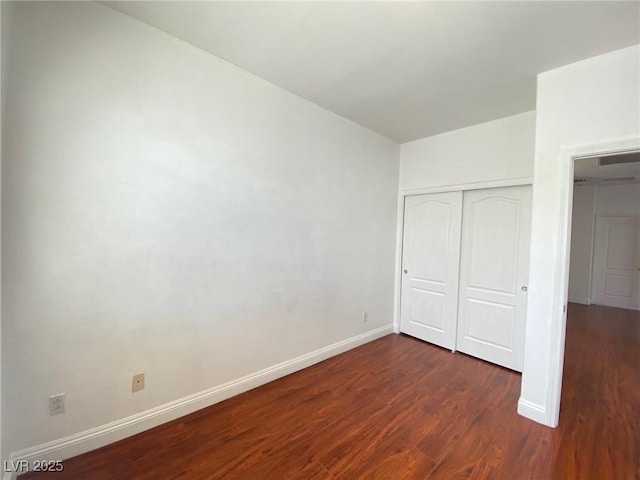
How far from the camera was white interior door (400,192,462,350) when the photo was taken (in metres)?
3.42

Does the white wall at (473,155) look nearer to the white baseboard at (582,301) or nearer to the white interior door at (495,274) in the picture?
the white interior door at (495,274)

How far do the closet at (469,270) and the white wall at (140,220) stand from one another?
164 centimetres

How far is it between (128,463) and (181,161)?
1.97 m

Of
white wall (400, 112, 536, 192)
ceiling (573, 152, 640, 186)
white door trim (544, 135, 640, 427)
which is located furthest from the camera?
ceiling (573, 152, 640, 186)

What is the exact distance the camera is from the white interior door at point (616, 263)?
5.73 m

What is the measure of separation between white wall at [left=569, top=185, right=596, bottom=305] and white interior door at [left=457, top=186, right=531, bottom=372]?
473 cm

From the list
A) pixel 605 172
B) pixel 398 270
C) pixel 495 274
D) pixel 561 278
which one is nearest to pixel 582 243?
pixel 605 172

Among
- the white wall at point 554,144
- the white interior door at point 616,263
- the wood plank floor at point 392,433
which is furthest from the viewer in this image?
the white interior door at point 616,263

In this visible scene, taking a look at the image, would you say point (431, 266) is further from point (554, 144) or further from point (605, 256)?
point (605, 256)

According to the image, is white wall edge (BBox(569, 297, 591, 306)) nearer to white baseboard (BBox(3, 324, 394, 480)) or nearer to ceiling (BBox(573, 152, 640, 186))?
ceiling (BBox(573, 152, 640, 186))

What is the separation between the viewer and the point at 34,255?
1.53 metres

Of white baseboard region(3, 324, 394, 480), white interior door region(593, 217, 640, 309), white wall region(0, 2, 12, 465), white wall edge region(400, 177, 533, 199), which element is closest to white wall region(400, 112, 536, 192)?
white wall edge region(400, 177, 533, 199)

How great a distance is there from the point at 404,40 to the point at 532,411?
2.93m

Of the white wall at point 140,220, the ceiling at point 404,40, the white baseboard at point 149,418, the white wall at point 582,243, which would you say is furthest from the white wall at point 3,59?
the white wall at point 582,243
